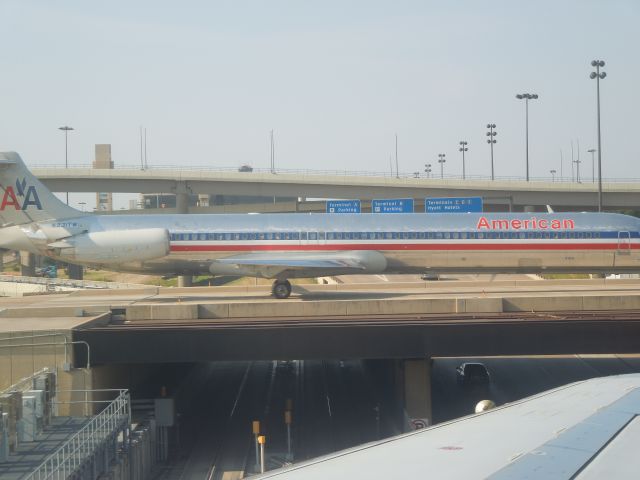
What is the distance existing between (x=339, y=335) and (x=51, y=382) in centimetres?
1003

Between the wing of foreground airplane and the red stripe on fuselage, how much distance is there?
25607mm

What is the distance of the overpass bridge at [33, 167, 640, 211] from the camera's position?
76812 mm

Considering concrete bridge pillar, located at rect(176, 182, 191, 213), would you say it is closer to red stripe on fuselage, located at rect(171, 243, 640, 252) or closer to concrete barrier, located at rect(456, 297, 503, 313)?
red stripe on fuselage, located at rect(171, 243, 640, 252)

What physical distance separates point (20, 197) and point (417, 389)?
2006 cm

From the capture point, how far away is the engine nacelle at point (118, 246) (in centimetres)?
3331

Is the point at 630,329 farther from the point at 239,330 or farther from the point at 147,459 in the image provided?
the point at 147,459

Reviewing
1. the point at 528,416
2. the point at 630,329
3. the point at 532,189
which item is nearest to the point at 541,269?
the point at 630,329

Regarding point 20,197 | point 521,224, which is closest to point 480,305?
point 521,224

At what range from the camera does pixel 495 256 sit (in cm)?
3484

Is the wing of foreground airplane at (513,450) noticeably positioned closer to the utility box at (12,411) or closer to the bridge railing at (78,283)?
the utility box at (12,411)

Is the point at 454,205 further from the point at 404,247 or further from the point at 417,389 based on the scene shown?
the point at 417,389

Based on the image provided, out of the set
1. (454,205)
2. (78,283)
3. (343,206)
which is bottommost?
(78,283)

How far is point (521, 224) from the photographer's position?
35000 mm

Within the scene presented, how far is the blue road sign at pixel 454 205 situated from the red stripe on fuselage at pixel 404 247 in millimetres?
21070
